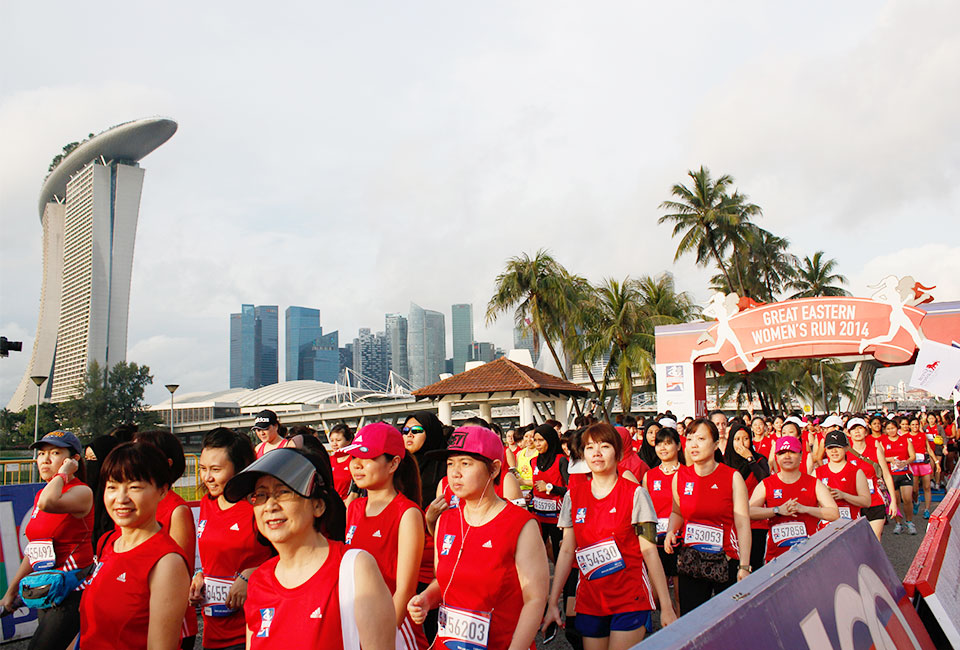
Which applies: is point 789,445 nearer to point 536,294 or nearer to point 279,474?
point 279,474

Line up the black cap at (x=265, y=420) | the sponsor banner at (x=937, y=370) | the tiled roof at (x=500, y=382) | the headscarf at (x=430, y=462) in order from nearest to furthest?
the headscarf at (x=430, y=462) < the black cap at (x=265, y=420) < the sponsor banner at (x=937, y=370) < the tiled roof at (x=500, y=382)

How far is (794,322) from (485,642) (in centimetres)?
1874

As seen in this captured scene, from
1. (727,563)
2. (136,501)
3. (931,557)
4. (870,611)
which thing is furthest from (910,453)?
(136,501)

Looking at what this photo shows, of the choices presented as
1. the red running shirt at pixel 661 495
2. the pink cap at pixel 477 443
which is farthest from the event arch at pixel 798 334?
the pink cap at pixel 477 443

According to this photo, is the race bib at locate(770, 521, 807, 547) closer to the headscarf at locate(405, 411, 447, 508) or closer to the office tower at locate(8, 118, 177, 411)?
the headscarf at locate(405, 411, 447, 508)

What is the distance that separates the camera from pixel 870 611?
2768 mm

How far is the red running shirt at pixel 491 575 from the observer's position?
3.10 meters

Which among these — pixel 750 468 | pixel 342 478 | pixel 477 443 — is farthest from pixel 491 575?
pixel 750 468

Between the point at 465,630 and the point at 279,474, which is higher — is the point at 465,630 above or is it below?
below

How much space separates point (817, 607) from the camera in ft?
7.59

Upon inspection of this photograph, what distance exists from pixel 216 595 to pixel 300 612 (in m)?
1.79

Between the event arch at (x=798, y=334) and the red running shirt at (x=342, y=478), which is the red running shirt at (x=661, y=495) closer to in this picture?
the red running shirt at (x=342, y=478)

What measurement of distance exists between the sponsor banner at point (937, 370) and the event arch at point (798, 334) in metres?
9.99

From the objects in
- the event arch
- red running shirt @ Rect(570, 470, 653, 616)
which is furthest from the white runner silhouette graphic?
red running shirt @ Rect(570, 470, 653, 616)
